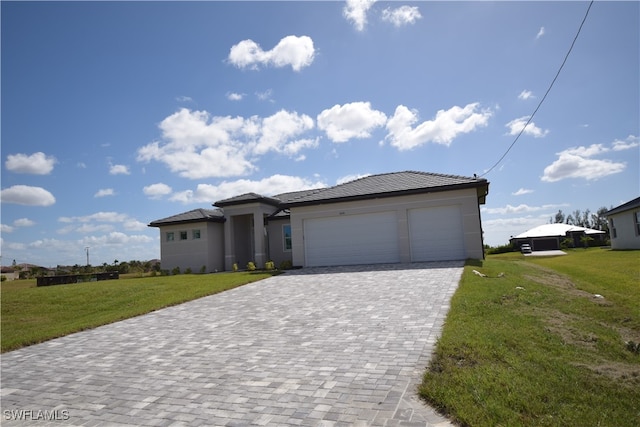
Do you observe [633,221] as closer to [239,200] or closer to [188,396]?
[239,200]

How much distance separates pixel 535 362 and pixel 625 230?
30.0 meters

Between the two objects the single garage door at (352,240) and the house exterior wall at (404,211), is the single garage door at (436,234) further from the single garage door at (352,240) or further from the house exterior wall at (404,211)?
the single garage door at (352,240)

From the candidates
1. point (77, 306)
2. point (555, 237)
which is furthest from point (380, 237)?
point (555, 237)

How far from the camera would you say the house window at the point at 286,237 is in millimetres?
24188

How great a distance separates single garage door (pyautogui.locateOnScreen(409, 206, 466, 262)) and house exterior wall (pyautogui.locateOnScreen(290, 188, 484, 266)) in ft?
0.67

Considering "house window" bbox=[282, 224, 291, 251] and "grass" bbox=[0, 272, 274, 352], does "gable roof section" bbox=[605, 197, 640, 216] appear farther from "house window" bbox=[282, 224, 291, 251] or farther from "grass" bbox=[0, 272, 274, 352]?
"grass" bbox=[0, 272, 274, 352]

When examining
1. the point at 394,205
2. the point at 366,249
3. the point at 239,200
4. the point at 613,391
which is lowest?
the point at 613,391

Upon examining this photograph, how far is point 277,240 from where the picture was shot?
24.5 meters

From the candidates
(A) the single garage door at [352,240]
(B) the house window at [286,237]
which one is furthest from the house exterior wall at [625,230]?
(B) the house window at [286,237]

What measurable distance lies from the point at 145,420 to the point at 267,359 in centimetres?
201

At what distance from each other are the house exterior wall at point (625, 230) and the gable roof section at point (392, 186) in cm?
1325

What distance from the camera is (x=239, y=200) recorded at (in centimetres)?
2402

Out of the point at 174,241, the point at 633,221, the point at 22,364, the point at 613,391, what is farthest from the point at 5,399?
the point at 633,221

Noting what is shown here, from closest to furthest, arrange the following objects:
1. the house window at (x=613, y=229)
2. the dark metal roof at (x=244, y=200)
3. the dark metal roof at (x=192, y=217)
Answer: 1. the dark metal roof at (x=244, y=200)
2. the dark metal roof at (x=192, y=217)
3. the house window at (x=613, y=229)
